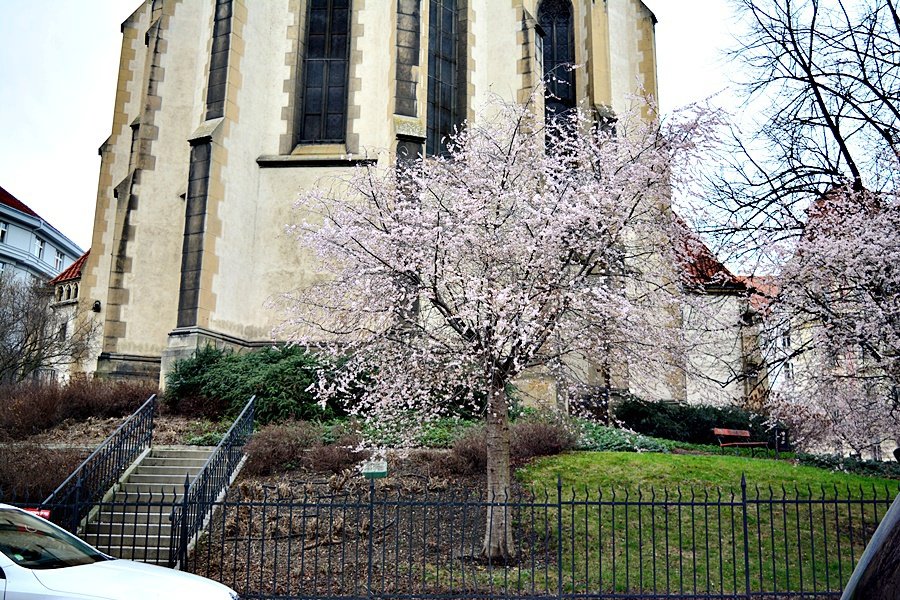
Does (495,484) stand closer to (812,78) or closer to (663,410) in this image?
(812,78)

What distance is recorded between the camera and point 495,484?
31.6 feet

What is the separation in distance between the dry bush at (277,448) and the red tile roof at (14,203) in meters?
37.4

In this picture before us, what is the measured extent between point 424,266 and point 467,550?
3.53 metres

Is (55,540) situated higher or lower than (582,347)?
lower

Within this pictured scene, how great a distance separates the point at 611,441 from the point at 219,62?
39.9ft

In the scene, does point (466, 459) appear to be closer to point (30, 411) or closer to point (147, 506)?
point (147, 506)

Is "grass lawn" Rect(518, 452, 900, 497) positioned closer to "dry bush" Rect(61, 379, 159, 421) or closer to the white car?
Result: the white car

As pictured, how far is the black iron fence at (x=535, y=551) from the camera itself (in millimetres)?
7879

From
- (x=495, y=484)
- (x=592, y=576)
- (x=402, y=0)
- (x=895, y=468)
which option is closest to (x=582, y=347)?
(x=495, y=484)

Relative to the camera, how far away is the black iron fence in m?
7.88

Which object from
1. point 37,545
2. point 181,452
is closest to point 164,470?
point 181,452

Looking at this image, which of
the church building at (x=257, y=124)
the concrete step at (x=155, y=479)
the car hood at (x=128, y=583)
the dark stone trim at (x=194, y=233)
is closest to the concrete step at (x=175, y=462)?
the concrete step at (x=155, y=479)

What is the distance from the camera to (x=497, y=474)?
963cm

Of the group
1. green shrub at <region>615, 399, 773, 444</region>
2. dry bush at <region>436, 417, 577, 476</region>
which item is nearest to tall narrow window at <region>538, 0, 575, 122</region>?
green shrub at <region>615, 399, 773, 444</region>
